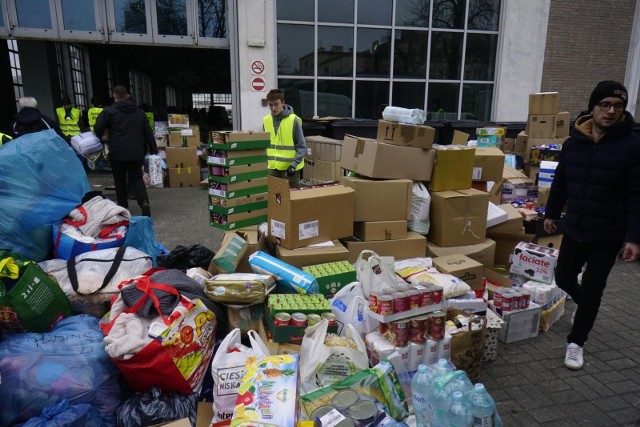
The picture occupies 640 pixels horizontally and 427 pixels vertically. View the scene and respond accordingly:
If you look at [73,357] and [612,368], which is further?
[612,368]

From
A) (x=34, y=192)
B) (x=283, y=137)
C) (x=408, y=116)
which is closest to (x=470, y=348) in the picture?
(x=408, y=116)

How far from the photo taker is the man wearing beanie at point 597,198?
2.81 meters

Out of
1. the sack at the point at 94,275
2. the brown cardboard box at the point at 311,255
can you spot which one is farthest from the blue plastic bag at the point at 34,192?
the brown cardboard box at the point at 311,255

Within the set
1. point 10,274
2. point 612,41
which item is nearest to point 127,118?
point 10,274

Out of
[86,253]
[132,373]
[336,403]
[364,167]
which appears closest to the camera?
[336,403]

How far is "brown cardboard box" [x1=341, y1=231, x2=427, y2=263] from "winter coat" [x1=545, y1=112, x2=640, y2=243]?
1.23 metres

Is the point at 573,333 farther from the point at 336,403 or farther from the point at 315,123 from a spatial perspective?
the point at 315,123

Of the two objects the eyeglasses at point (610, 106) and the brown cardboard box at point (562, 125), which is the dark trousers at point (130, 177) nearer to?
the eyeglasses at point (610, 106)

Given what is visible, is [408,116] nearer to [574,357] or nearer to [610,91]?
[610,91]

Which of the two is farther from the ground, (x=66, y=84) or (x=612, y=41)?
(x=612, y=41)

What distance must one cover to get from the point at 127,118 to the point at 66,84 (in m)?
8.28

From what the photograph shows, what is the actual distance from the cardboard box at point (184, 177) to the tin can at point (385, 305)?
24.9ft

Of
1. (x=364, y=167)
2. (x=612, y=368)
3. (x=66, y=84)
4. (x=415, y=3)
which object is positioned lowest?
(x=612, y=368)

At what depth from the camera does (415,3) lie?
9.98 metres
